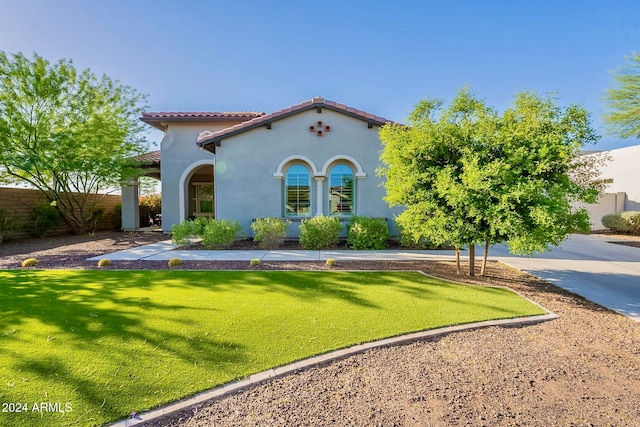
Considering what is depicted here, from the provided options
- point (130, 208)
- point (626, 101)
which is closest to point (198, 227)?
point (130, 208)

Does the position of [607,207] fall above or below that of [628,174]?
below

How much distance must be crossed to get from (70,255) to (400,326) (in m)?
12.4

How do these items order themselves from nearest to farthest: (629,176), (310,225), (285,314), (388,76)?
(285,314) < (310,225) < (388,76) < (629,176)

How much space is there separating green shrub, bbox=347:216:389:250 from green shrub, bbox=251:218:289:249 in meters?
2.92

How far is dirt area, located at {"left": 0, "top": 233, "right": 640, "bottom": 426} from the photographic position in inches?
106

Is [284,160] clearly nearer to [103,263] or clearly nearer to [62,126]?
[103,263]

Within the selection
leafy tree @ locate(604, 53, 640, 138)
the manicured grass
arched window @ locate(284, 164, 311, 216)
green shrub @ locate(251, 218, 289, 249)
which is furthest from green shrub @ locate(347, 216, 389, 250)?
leafy tree @ locate(604, 53, 640, 138)

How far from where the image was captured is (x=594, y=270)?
28.3ft

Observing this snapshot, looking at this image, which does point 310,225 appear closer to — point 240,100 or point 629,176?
point 240,100

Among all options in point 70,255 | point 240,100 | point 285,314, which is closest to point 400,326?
point 285,314

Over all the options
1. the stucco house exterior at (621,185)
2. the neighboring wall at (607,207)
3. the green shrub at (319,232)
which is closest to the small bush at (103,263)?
the green shrub at (319,232)

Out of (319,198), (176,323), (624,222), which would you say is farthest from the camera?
(624,222)

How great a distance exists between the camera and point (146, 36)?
12586 millimetres

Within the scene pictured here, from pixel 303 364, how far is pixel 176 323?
240cm
